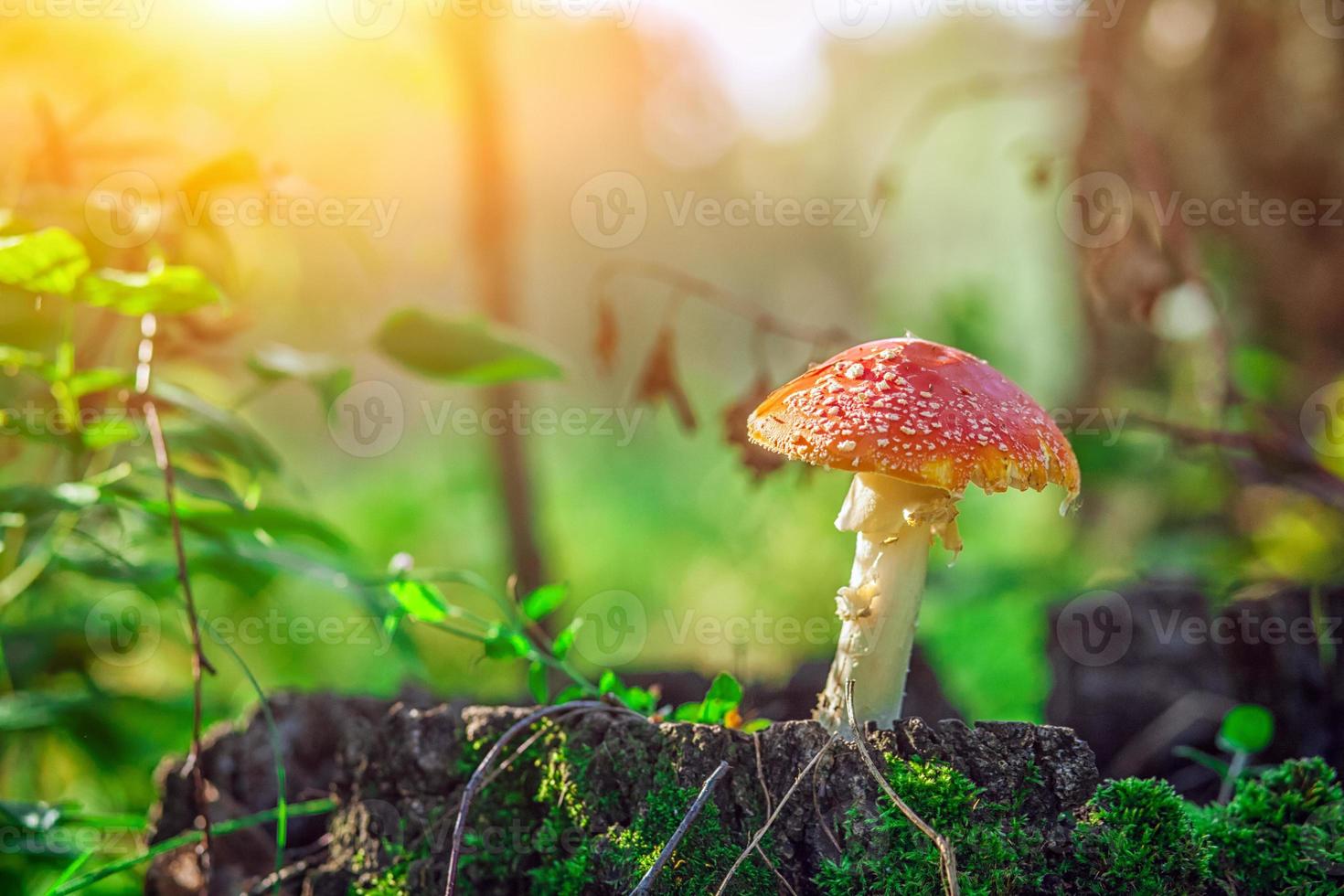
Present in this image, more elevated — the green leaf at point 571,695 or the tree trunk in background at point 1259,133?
the tree trunk in background at point 1259,133

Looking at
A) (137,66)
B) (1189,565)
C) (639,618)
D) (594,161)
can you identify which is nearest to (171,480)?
(137,66)

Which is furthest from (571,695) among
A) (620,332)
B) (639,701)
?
(620,332)

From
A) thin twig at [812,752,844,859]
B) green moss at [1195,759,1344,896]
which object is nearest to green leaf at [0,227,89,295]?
thin twig at [812,752,844,859]

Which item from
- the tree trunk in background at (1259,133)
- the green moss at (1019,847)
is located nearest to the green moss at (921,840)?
the green moss at (1019,847)

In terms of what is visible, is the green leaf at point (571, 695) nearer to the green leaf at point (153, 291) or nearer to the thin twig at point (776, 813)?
the thin twig at point (776, 813)

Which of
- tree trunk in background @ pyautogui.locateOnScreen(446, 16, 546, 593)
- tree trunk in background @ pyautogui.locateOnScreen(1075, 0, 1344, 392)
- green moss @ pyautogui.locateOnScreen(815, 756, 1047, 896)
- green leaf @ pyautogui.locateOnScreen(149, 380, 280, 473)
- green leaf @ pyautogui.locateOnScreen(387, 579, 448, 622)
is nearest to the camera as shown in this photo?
green moss @ pyautogui.locateOnScreen(815, 756, 1047, 896)

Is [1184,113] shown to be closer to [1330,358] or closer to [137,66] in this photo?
[1330,358]

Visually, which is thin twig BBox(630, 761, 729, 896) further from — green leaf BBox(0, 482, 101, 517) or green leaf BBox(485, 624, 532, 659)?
green leaf BBox(0, 482, 101, 517)

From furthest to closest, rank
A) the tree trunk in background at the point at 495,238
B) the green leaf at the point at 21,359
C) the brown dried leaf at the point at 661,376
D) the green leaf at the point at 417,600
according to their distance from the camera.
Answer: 1. the tree trunk in background at the point at 495,238
2. the brown dried leaf at the point at 661,376
3. the green leaf at the point at 21,359
4. the green leaf at the point at 417,600
